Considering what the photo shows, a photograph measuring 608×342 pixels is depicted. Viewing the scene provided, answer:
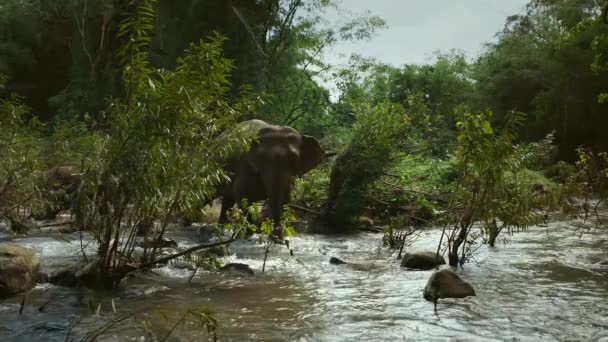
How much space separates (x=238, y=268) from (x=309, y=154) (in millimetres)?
4128

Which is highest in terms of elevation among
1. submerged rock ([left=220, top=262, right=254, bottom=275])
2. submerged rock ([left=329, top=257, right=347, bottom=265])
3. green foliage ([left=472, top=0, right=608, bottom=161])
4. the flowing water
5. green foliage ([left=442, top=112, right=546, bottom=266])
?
green foliage ([left=472, top=0, right=608, bottom=161])

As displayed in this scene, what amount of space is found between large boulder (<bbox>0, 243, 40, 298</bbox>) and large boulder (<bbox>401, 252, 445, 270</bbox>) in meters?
4.71

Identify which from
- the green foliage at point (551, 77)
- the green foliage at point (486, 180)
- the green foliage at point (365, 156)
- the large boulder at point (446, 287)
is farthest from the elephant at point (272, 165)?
the green foliage at point (551, 77)

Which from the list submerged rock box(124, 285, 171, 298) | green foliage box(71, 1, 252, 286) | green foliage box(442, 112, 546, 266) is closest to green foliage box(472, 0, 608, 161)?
green foliage box(442, 112, 546, 266)

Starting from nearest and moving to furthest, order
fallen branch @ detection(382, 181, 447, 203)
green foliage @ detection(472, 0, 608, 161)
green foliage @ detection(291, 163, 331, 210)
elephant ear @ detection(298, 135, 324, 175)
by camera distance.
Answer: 1. elephant ear @ detection(298, 135, 324, 175)
2. fallen branch @ detection(382, 181, 447, 203)
3. green foliage @ detection(291, 163, 331, 210)
4. green foliage @ detection(472, 0, 608, 161)

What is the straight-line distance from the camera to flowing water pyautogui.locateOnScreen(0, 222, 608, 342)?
17.2ft

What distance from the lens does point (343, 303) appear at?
6.32 m

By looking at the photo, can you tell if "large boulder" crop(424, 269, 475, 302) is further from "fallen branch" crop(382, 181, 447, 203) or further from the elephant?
"fallen branch" crop(382, 181, 447, 203)

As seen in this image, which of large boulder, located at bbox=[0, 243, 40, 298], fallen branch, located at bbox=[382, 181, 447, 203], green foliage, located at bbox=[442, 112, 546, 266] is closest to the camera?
large boulder, located at bbox=[0, 243, 40, 298]

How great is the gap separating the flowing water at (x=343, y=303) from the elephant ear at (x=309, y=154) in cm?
260

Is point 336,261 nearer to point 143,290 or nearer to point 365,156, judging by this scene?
point 143,290

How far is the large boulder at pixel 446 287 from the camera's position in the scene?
6.38 meters

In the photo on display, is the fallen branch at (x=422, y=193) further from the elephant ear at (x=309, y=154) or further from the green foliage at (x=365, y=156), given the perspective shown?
the elephant ear at (x=309, y=154)

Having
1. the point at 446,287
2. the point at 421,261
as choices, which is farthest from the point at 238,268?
the point at 446,287
